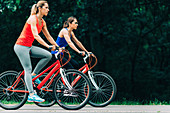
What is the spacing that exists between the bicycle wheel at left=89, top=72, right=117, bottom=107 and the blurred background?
2.54m

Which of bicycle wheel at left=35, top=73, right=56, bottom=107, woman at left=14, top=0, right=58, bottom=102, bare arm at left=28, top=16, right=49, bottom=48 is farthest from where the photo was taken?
bicycle wheel at left=35, top=73, right=56, bottom=107

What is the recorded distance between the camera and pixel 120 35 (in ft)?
45.4

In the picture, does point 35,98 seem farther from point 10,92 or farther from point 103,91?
point 103,91

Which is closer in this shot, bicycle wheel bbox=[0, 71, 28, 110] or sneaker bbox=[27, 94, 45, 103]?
sneaker bbox=[27, 94, 45, 103]

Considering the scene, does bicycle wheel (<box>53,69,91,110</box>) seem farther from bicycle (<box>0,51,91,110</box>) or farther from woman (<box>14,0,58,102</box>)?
woman (<box>14,0,58,102</box>)

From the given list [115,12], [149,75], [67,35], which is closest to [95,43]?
[115,12]

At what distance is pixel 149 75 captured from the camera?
15.5 m

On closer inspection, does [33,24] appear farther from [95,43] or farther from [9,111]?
[95,43]

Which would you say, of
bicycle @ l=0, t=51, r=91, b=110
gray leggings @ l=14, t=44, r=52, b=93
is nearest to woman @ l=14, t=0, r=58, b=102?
gray leggings @ l=14, t=44, r=52, b=93

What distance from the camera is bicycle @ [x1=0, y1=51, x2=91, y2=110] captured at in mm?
6883

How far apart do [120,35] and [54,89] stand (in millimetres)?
7356

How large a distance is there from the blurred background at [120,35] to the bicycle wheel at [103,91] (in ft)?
8.34

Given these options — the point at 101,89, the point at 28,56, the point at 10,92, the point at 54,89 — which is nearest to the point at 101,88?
the point at 101,89

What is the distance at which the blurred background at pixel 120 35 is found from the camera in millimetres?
11094
